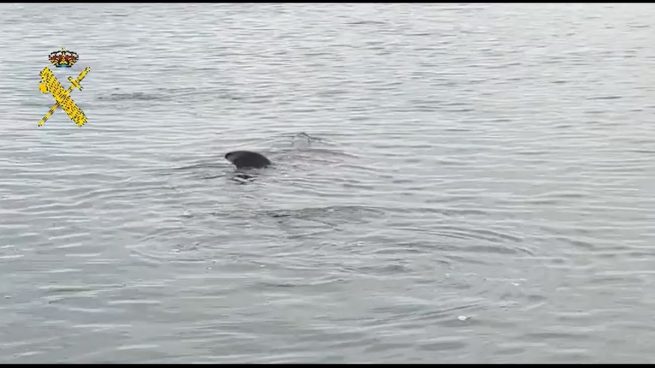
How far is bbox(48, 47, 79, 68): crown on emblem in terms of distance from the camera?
33875 millimetres

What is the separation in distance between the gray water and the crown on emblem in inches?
17.6

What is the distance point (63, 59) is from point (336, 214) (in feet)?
66.8

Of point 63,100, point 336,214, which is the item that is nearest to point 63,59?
point 63,100

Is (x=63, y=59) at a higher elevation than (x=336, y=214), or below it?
higher

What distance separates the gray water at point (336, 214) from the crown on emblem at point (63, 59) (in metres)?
0.45

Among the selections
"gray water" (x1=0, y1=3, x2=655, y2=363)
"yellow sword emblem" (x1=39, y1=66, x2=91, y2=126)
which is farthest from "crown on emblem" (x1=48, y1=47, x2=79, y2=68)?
"yellow sword emblem" (x1=39, y1=66, x2=91, y2=126)

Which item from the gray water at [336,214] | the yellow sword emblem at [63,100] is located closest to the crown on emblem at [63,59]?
the gray water at [336,214]

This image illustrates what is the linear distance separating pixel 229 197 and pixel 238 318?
5291mm

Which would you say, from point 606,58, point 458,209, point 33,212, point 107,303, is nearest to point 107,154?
point 33,212

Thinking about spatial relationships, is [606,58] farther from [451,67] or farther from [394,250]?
[394,250]

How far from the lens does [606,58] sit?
34.5 m

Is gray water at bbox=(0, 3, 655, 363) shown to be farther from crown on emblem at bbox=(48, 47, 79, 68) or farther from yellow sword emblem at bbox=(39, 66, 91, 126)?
crown on emblem at bbox=(48, 47, 79, 68)

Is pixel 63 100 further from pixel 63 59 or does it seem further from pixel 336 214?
pixel 336 214

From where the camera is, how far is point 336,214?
1571cm
